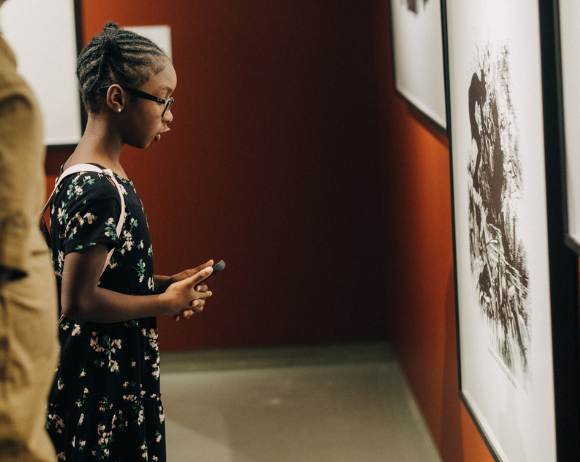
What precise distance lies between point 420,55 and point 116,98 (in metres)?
1.13

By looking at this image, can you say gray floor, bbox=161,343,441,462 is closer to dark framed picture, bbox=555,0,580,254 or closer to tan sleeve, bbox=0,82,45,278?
dark framed picture, bbox=555,0,580,254

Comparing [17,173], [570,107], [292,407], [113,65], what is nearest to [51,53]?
[292,407]

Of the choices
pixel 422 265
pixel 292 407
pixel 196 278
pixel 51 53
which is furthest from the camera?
pixel 51 53

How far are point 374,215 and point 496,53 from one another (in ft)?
8.05

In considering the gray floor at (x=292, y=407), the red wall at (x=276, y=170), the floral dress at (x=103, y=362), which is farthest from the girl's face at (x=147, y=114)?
the red wall at (x=276, y=170)

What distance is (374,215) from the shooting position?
157 inches

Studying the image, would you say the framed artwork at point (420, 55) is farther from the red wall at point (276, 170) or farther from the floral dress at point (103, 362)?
the floral dress at point (103, 362)

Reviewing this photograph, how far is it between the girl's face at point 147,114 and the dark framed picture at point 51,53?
215cm

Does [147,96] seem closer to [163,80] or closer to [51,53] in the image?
[163,80]

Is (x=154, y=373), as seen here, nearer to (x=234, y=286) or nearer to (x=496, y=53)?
(x=496, y=53)

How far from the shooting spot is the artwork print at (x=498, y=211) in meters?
1.48

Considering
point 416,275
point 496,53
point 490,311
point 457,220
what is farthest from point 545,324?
point 416,275

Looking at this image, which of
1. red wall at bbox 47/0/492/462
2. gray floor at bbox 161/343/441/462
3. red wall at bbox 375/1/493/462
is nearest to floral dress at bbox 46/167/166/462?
red wall at bbox 375/1/493/462

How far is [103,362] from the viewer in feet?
5.67
